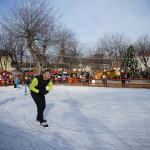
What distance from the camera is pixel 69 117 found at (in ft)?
15.1

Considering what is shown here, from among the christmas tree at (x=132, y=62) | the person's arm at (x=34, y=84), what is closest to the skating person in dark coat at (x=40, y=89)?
the person's arm at (x=34, y=84)

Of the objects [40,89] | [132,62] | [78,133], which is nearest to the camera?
[78,133]

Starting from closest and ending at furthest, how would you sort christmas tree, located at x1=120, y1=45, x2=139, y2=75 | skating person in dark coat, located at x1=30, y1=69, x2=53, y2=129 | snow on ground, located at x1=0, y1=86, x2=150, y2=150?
snow on ground, located at x1=0, y1=86, x2=150, y2=150
skating person in dark coat, located at x1=30, y1=69, x2=53, y2=129
christmas tree, located at x1=120, y1=45, x2=139, y2=75

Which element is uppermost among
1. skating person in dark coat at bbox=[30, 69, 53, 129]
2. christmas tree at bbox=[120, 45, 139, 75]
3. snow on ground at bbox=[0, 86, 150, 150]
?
christmas tree at bbox=[120, 45, 139, 75]

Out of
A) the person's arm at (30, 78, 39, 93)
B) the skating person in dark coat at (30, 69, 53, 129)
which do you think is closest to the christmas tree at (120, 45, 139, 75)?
the skating person in dark coat at (30, 69, 53, 129)

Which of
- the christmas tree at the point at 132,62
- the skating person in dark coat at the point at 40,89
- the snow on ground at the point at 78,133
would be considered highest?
the christmas tree at the point at 132,62

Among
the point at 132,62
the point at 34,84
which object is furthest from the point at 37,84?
→ the point at 132,62

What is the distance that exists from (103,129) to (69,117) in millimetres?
1341

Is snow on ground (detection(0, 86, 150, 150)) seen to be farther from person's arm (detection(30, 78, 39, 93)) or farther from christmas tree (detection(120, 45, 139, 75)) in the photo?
christmas tree (detection(120, 45, 139, 75))

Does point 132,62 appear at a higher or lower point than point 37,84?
higher

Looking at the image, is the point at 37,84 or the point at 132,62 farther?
the point at 132,62

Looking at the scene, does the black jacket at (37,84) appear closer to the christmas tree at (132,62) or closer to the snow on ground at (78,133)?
the snow on ground at (78,133)

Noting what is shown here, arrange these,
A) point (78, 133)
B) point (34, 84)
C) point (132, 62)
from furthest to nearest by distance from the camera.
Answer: point (132, 62)
point (34, 84)
point (78, 133)

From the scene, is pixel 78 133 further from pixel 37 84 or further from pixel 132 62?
pixel 132 62
